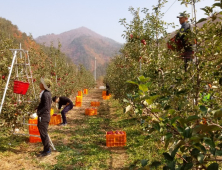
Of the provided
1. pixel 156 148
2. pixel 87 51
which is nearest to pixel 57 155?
pixel 156 148

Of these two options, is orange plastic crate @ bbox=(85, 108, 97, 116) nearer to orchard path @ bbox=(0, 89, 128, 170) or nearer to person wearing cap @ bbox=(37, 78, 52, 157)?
orchard path @ bbox=(0, 89, 128, 170)

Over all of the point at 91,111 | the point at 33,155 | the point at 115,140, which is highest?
the point at 91,111

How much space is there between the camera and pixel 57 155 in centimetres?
534

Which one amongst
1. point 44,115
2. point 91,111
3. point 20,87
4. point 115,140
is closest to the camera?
point 20,87

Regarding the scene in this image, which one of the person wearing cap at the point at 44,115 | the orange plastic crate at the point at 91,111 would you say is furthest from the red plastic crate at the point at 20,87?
the orange plastic crate at the point at 91,111

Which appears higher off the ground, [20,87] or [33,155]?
[20,87]

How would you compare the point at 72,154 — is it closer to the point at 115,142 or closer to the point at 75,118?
the point at 115,142

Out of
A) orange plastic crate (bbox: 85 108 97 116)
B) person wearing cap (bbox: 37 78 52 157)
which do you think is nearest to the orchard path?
person wearing cap (bbox: 37 78 52 157)

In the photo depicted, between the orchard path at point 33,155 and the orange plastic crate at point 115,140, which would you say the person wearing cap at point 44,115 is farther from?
the orange plastic crate at point 115,140

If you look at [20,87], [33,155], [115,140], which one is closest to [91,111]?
[115,140]

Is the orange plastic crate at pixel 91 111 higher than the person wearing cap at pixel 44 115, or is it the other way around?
the person wearing cap at pixel 44 115

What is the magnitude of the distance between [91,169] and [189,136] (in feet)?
12.9

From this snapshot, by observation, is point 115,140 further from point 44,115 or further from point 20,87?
point 20,87

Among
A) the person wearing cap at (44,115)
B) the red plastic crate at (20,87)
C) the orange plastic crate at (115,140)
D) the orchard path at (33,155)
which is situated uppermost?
the red plastic crate at (20,87)
